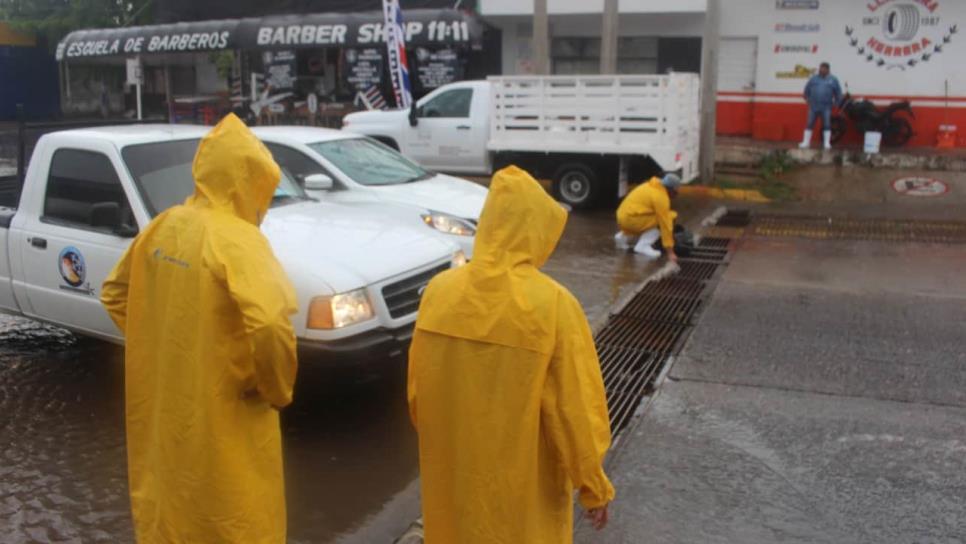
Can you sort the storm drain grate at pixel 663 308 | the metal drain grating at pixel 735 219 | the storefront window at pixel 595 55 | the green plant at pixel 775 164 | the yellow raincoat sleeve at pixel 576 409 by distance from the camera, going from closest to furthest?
1. the yellow raincoat sleeve at pixel 576 409
2. the storm drain grate at pixel 663 308
3. the metal drain grating at pixel 735 219
4. the green plant at pixel 775 164
5. the storefront window at pixel 595 55

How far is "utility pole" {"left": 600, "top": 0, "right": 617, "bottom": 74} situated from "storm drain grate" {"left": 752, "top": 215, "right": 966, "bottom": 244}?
3.93 m

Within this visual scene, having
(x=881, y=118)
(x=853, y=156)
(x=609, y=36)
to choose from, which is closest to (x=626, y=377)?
(x=609, y=36)

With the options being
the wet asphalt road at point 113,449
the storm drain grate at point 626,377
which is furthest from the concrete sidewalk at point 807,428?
the wet asphalt road at point 113,449

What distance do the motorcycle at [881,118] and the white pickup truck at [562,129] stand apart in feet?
14.4

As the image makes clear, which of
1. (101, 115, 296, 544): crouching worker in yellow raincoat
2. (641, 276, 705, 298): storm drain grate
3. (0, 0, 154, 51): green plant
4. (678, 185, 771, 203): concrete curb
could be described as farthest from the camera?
(0, 0, 154, 51): green plant

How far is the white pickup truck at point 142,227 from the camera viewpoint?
5.12m

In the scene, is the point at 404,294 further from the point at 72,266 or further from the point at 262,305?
the point at 262,305

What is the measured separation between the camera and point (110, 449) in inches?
203

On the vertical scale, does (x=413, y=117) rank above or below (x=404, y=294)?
above

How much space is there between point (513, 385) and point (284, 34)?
18732 mm

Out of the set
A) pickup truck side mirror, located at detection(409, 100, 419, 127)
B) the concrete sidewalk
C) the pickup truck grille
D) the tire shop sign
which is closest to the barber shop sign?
the tire shop sign

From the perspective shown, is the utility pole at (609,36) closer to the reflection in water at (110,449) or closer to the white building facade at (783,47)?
the white building facade at (783,47)

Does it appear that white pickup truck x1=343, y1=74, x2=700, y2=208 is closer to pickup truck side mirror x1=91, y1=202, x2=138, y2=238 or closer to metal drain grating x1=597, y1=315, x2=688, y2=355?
metal drain grating x1=597, y1=315, x2=688, y2=355

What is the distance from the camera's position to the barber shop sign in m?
16.9
